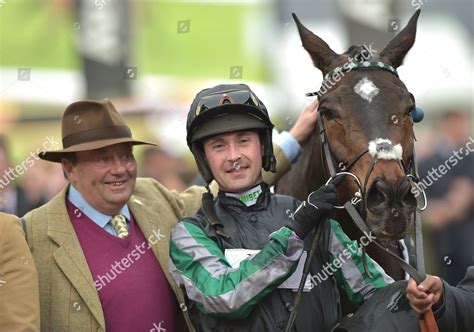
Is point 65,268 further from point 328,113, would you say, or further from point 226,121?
point 328,113

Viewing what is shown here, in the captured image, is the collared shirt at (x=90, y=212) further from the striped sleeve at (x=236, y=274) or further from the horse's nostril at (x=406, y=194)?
the horse's nostril at (x=406, y=194)

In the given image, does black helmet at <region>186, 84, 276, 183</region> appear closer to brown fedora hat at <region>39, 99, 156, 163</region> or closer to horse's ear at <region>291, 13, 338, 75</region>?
horse's ear at <region>291, 13, 338, 75</region>

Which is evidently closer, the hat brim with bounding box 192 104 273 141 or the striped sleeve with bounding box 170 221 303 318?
the striped sleeve with bounding box 170 221 303 318

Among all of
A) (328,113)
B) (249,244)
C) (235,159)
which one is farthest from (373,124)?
(249,244)

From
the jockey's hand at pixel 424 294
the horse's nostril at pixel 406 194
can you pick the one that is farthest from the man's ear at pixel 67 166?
the jockey's hand at pixel 424 294

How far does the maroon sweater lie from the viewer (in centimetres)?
408

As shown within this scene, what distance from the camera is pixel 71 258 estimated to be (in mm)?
4074

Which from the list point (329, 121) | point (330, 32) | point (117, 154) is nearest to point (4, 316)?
point (117, 154)

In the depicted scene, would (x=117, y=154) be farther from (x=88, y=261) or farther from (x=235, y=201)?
(x=235, y=201)

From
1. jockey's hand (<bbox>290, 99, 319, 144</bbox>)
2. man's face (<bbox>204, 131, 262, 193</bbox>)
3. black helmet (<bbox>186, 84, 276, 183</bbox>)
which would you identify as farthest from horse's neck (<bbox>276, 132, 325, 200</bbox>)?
man's face (<bbox>204, 131, 262, 193</bbox>)

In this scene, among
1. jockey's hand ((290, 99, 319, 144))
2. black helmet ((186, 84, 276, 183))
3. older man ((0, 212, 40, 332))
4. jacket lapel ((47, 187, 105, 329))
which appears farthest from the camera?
jockey's hand ((290, 99, 319, 144))

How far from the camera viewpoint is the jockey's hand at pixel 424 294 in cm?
322

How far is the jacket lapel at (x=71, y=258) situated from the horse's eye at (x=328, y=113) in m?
1.25

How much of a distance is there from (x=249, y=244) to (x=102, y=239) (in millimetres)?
879
